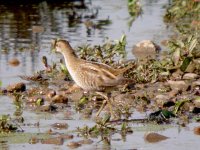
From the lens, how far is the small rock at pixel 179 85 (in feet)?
36.2

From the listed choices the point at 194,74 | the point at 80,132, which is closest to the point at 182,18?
the point at 194,74

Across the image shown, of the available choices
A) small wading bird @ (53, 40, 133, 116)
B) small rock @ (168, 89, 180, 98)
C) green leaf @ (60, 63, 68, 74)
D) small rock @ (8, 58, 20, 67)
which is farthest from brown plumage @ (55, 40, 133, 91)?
small rock @ (8, 58, 20, 67)

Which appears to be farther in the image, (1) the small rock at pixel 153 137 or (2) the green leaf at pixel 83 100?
(2) the green leaf at pixel 83 100

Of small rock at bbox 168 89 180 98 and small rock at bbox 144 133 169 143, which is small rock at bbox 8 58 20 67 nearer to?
small rock at bbox 168 89 180 98

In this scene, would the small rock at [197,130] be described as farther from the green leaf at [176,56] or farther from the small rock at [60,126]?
the green leaf at [176,56]

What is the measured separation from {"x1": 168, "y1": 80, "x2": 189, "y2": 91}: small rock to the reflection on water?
234cm

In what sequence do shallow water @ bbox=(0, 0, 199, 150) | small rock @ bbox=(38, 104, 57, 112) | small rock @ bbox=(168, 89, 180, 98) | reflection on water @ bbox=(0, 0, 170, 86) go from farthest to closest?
reflection on water @ bbox=(0, 0, 170, 86)
small rock @ bbox=(168, 89, 180, 98)
small rock @ bbox=(38, 104, 57, 112)
shallow water @ bbox=(0, 0, 199, 150)

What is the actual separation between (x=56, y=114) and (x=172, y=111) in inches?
55.5

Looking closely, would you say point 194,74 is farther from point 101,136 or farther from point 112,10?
point 112,10

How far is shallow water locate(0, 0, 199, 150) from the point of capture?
348 inches

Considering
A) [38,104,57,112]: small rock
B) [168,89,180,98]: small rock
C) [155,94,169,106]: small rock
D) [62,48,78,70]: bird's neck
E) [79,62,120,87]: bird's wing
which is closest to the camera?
[79,62,120,87]: bird's wing

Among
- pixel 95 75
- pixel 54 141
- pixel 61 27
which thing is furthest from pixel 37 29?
pixel 54 141

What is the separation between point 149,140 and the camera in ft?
29.1

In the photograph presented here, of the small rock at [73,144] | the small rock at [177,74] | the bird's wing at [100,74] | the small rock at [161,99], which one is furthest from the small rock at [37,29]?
the small rock at [73,144]
